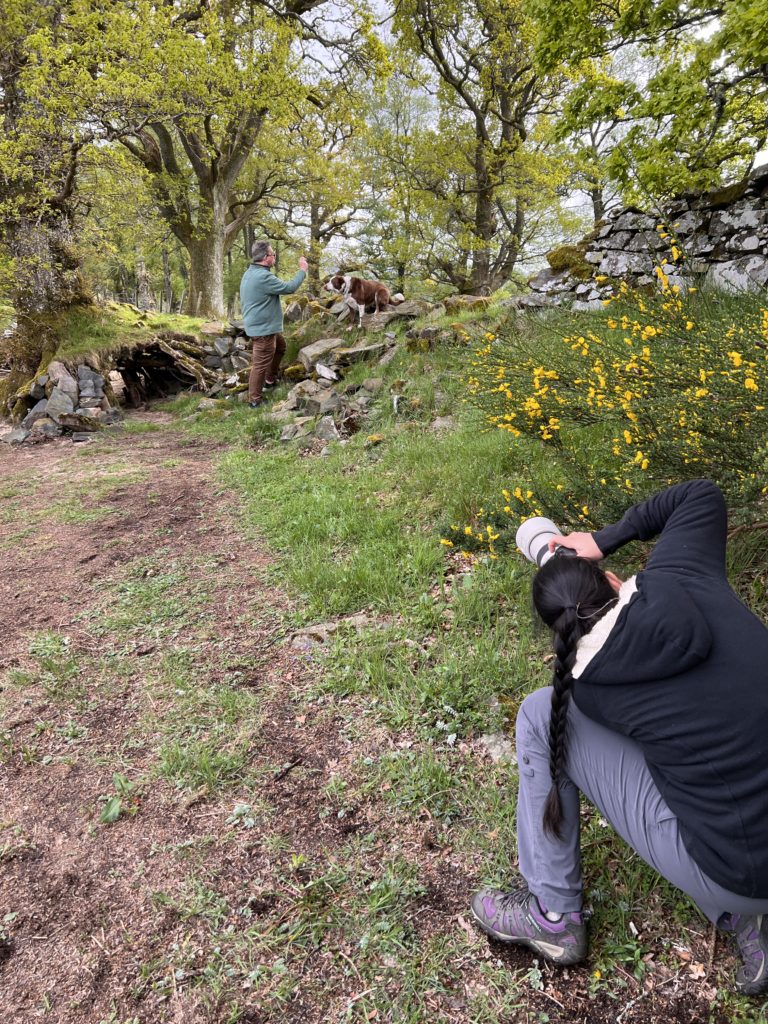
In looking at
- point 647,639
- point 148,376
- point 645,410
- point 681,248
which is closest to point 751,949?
point 647,639

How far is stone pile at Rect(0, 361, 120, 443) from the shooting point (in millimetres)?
8531

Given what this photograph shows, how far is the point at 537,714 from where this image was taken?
5.46 feet

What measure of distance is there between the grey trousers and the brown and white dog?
923 centimetres

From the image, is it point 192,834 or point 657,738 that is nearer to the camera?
point 657,738

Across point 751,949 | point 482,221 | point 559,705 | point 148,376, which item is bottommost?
point 751,949

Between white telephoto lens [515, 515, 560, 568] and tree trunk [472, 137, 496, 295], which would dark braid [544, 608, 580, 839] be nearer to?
white telephoto lens [515, 515, 560, 568]

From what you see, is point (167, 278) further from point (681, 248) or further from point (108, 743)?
point (108, 743)

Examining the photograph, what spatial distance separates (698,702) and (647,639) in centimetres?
17

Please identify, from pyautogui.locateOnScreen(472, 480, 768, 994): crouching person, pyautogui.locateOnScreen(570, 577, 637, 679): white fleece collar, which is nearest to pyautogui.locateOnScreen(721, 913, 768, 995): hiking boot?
pyautogui.locateOnScreen(472, 480, 768, 994): crouching person

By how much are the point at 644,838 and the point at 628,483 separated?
169 centimetres

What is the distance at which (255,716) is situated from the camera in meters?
2.68

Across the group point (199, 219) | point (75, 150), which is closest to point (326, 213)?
point (199, 219)

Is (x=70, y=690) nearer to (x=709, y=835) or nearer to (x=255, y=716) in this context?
(x=255, y=716)

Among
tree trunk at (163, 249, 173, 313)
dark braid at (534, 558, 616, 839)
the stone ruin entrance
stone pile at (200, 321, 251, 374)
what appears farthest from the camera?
tree trunk at (163, 249, 173, 313)
